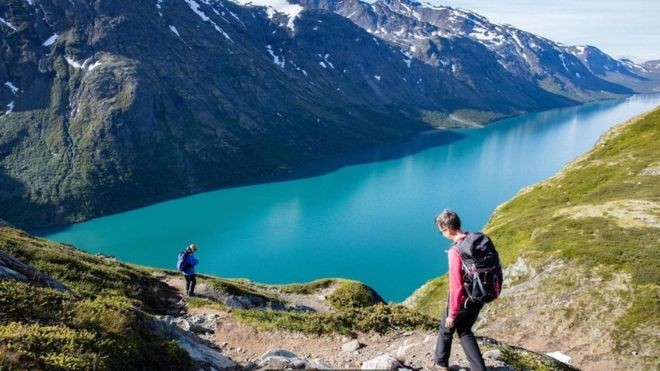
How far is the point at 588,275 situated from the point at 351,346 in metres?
37.9

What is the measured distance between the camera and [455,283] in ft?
34.9

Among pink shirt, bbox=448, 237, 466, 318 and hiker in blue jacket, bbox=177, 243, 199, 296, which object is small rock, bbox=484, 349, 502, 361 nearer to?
pink shirt, bbox=448, 237, 466, 318

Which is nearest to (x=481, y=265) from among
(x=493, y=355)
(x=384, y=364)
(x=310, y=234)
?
(x=384, y=364)

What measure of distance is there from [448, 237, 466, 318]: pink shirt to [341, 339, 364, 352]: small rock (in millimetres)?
6785

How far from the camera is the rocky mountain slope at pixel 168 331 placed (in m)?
9.15

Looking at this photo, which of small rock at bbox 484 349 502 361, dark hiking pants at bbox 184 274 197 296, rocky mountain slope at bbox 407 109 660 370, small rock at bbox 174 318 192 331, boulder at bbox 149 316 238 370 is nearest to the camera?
boulder at bbox 149 316 238 370

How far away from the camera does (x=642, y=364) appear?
34688 mm

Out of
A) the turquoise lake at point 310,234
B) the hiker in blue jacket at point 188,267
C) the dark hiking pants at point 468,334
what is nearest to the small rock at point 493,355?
the dark hiking pants at point 468,334

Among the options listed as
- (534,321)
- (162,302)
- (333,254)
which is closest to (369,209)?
(333,254)

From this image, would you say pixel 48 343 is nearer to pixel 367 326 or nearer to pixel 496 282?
pixel 496 282

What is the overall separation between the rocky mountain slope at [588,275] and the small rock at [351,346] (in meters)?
28.8

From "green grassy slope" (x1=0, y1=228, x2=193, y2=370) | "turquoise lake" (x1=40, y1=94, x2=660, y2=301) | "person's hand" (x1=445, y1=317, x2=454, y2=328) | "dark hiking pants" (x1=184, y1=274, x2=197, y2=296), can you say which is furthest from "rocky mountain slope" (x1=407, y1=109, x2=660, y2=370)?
"turquoise lake" (x1=40, y1=94, x2=660, y2=301)

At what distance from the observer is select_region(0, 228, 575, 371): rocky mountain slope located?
30.0ft

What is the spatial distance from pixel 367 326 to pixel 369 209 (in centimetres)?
14933
